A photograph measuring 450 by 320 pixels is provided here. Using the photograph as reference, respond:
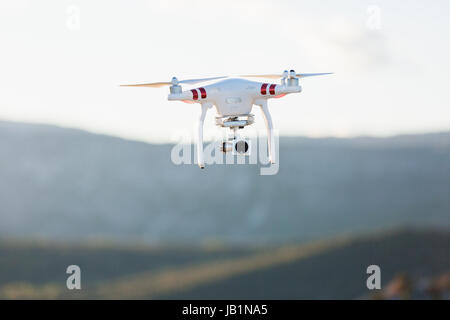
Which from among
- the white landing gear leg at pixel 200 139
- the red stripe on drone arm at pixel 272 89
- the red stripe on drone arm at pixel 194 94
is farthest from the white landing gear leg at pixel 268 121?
the red stripe on drone arm at pixel 194 94

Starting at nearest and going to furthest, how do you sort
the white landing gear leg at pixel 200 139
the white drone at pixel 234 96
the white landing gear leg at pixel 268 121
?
the white landing gear leg at pixel 200 139, the white drone at pixel 234 96, the white landing gear leg at pixel 268 121

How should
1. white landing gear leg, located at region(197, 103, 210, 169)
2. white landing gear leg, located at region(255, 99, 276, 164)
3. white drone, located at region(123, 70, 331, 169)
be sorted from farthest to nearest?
white landing gear leg, located at region(255, 99, 276, 164) → white drone, located at region(123, 70, 331, 169) → white landing gear leg, located at region(197, 103, 210, 169)

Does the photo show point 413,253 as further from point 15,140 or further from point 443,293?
point 15,140

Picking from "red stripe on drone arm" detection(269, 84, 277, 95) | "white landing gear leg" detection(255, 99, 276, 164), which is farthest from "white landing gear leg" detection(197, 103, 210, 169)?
"red stripe on drone arm" detection(269, 84, 277, 95)

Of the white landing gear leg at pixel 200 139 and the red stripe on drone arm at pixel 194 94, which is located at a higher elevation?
the red stripe on drone arm at pixel 194 94

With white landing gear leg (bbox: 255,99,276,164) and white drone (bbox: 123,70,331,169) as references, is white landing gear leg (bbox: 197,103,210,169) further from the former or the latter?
white landing gear leg (bbox: 255,99,276,164)

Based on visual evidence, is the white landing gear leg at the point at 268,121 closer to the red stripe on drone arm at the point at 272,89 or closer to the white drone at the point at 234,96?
the white drone at the point at 234,96

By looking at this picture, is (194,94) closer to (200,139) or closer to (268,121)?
(200,139)

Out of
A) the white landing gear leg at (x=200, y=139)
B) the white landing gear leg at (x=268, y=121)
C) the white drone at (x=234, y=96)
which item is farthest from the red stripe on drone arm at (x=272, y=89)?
the white landing gear leg at (x=200, y=139)

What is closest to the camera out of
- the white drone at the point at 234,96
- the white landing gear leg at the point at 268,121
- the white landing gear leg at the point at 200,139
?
the white landing gear leg at the point at 200,139

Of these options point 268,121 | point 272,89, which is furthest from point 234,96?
point 268,121

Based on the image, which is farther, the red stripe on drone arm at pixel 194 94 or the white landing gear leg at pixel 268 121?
the white landing gear leg at pixel 268 121

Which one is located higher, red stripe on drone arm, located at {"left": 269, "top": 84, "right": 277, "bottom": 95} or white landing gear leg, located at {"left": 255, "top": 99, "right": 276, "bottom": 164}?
red stripe on drone arm, located at {"left": 269, "top": 84, "right": 277, "bottom": 95}
